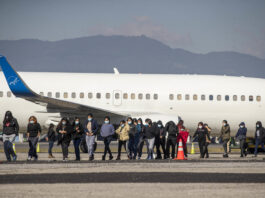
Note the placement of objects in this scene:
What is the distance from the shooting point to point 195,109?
36938 millimetres

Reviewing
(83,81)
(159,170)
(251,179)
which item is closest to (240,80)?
(83,81)

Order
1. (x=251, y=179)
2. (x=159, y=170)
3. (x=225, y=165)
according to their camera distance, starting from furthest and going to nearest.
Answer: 1. (x=225, y=165)
2. (x=159, y=170)
3. (x=251, y=179)

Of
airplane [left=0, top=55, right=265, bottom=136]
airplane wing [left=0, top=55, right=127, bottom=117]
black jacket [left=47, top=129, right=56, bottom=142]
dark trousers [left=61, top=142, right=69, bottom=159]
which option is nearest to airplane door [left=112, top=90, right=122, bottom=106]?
airplane [left=0, top=55, right=265, bottom=136]

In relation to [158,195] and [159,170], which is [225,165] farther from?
[158,195]

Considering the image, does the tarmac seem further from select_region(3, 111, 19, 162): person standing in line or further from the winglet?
the winglet

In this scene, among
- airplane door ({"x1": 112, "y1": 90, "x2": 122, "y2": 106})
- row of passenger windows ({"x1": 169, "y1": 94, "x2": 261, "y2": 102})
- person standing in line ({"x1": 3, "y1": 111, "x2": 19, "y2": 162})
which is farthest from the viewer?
row of passenger windows ({"x1": 169, "y1": 94, "x2": 261, "y2": 102})

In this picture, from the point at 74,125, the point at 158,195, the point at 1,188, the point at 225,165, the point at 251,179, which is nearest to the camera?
the point at 158,195

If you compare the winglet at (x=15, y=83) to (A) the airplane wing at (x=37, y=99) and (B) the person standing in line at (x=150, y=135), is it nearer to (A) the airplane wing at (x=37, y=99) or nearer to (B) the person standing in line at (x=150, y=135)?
(A) the airplane wing at (x=37, y=99)

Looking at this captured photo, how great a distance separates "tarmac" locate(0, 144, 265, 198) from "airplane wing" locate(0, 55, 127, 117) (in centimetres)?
929

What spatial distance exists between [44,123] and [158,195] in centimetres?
2181

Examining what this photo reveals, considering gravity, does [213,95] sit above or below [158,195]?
above

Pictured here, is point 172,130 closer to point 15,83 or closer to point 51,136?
point 51,136

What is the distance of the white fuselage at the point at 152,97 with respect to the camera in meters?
36.7

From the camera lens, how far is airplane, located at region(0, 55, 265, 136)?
36.6 m
